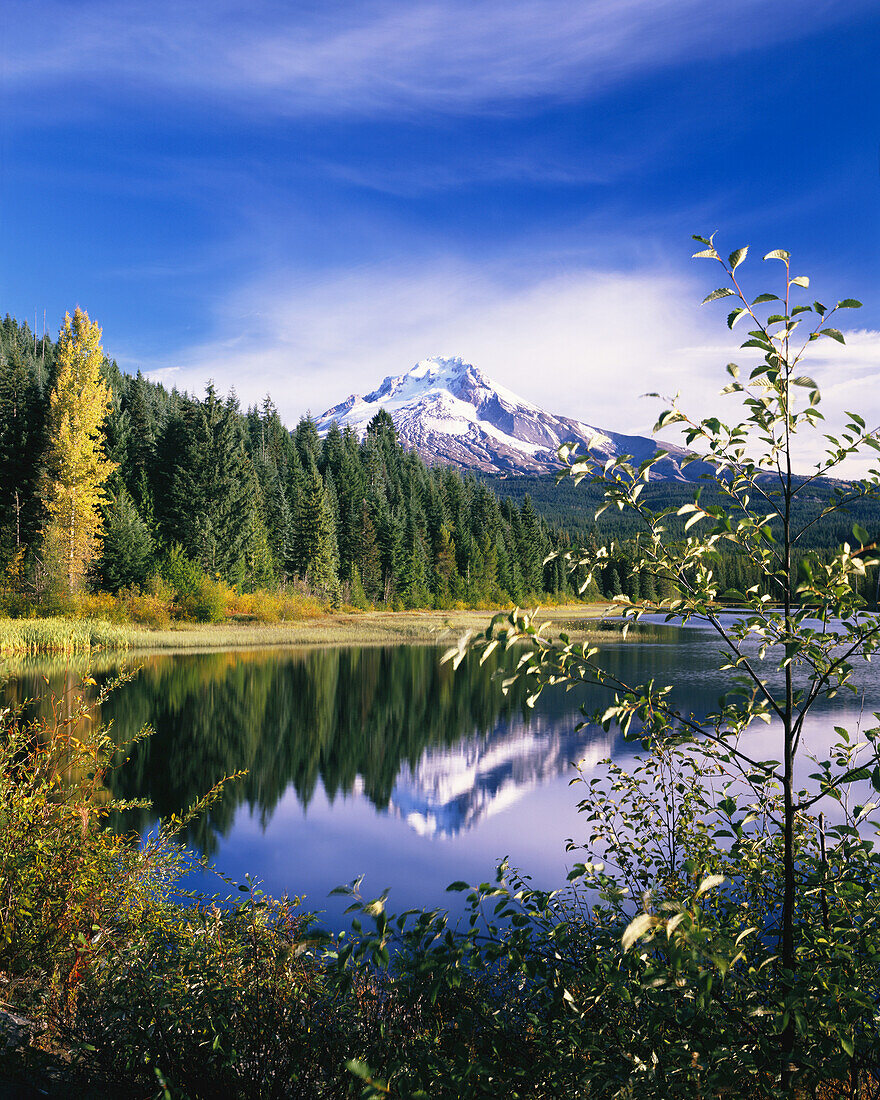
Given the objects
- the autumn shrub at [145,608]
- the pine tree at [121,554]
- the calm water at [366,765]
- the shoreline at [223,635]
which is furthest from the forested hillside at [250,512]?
the calm water at [366,765]

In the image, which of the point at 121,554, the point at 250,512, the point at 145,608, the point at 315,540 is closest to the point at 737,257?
the point at 145,608

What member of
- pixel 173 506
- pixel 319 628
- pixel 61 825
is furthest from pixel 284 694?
pixel 173 506

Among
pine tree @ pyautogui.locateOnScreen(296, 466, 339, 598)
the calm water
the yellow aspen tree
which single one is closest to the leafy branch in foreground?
the calm water

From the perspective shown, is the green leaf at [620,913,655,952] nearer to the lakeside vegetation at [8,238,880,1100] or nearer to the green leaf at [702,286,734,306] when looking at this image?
the lakeside vegetation at [8,238,880,1100]

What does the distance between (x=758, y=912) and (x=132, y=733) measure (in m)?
13.5

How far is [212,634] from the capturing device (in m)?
37.9

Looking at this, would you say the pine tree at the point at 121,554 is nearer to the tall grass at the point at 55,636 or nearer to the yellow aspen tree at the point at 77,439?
the yellow aspen tree at the point at 77,439

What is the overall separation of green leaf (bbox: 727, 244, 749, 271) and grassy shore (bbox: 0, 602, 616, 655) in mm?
11646

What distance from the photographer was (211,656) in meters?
29.8

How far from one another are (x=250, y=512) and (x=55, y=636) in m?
26.8

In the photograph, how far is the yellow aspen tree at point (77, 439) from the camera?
34562 mm

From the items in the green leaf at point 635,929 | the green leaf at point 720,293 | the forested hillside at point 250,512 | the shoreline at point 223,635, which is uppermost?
the forested hillside at point 250,512

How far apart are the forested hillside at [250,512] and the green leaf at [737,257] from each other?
35.2 metres

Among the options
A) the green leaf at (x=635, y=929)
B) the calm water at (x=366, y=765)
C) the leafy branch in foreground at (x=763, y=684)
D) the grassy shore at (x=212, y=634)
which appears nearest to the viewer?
the green leaf at (x=635, y=929)
